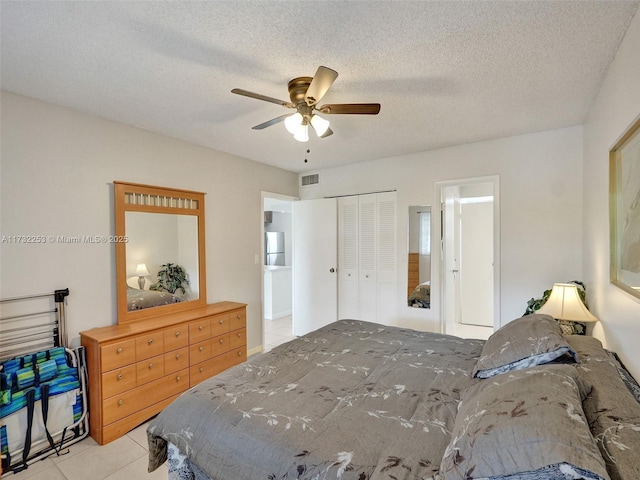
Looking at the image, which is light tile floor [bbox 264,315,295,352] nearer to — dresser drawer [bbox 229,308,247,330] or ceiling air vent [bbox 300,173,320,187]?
dresser drawer [bbox 229,308,247,330]

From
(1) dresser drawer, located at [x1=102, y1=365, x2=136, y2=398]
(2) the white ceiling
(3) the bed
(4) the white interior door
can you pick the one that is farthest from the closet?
(1) dresser drawer, located at [x1=102, y1=365, x2=136, y2=398]

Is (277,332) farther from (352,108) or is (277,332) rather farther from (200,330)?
(352,108)

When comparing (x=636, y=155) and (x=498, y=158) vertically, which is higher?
(x=498, y=158)

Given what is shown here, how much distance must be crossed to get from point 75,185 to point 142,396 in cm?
181

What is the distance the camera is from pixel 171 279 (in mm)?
3229

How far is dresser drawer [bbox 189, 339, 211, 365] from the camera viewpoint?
2.96 metres

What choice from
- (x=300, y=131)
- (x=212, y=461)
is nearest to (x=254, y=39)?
(x=300, y=131)

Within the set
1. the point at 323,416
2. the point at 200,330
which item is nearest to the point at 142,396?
the point at 200,330

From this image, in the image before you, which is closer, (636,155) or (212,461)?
(212,461)

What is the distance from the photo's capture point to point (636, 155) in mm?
1426

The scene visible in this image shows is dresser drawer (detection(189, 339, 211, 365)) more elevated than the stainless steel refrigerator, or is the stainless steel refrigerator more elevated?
the stainless steel refrigerator

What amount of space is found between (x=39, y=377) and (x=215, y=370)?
140 cm

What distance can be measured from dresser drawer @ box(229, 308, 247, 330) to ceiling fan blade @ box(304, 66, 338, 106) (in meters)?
2.39

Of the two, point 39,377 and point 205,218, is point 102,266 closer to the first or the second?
point 39,377
